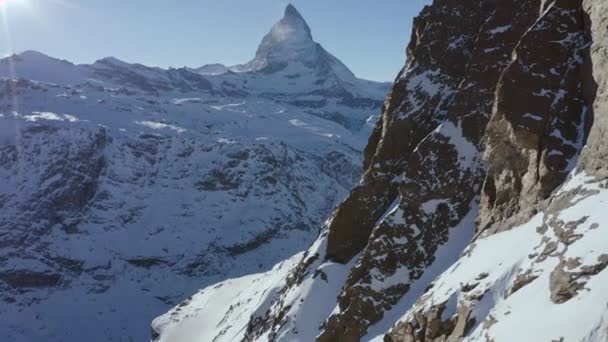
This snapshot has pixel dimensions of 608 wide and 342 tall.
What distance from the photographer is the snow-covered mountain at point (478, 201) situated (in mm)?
20828

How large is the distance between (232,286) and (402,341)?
7085cm

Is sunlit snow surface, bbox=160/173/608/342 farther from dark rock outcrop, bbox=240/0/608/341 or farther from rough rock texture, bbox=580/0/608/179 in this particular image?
rough rock texture, bbox=580/0/608/179

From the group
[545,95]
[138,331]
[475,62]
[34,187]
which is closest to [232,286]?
[138,331]

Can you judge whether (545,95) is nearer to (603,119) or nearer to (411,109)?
(603,119)

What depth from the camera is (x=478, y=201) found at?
34156 mm

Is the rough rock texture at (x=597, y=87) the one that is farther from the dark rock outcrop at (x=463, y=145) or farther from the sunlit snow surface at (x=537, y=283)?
the sunlit snow surface at (x=537, y=283)

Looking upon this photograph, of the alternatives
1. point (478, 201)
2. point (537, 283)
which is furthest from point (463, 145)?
point (537, 283)

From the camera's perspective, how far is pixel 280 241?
182 m

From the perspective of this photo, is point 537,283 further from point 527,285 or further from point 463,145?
point 463,145

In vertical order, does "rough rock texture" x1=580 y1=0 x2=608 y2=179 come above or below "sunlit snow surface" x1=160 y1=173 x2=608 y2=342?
above

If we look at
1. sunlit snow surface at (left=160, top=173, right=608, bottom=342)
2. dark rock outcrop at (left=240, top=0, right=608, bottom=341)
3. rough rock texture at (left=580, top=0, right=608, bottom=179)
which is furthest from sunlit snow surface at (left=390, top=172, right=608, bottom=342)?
rough rock texture at (left=580, top=0, right=608, bottom=179)

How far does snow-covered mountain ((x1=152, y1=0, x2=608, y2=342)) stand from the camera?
68.3ft

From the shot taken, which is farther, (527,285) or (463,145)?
(463,145)

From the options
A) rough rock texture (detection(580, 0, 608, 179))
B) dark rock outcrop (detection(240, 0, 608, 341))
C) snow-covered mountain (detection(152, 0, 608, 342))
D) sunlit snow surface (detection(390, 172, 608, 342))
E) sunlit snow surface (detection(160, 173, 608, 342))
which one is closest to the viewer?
sunlit snow surface (detection(390, 172, 608, 342))
